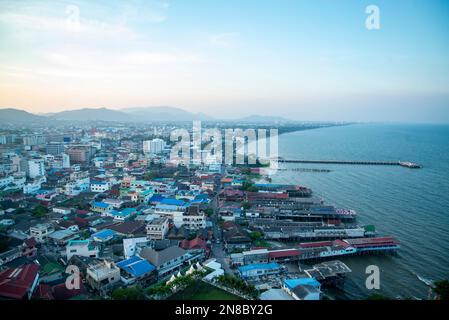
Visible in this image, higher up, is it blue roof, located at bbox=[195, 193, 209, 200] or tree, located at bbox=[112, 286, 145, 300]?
blue roof, located at bbox=[195, 193, 209, 200]

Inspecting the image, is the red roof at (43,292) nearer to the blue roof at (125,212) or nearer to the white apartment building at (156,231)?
the white apartment building at (156,231)

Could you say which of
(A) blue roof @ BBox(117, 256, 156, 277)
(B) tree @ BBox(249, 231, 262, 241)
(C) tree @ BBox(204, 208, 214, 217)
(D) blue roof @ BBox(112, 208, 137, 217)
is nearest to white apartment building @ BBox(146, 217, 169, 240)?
(A) blue roof @ BBox(117, 256, 156, 277)

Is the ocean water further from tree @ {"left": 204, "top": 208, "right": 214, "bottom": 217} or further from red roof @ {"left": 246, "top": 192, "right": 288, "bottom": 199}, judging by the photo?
tree @ {"left": 204, "top": 208, "right": 214, "bottom": 217}

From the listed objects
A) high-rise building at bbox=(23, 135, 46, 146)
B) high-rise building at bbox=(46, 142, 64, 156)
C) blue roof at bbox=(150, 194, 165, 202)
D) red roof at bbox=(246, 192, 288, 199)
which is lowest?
red roof at bbox=(246, 192, 288, 199)

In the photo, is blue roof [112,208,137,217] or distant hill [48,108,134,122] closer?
blue roof [112,208,137,217]

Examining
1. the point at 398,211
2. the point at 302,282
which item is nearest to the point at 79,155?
the point at 302,282

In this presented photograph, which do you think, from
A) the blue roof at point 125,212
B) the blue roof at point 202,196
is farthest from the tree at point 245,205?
the blue roof at point 125,212

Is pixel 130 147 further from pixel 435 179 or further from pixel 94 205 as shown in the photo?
pixel 435 179
